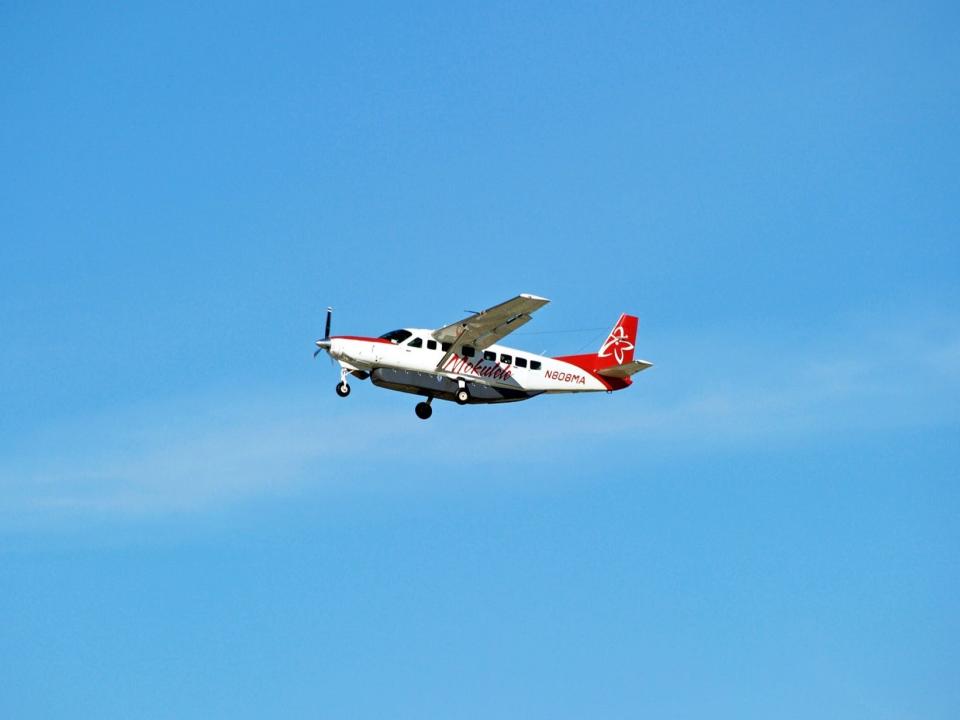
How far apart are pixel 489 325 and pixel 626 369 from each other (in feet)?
22.3

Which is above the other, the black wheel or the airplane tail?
the airplane tail

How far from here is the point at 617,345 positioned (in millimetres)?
65438

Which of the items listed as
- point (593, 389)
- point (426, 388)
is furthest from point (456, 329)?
point (593, 389)

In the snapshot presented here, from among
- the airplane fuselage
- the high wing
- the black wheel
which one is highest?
the high wing

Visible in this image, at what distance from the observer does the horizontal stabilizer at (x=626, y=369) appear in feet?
207

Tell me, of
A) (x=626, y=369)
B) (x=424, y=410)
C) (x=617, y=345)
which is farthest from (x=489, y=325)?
(x=617, y=345)

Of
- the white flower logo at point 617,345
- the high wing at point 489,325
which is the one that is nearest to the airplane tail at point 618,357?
the white flower logo at point 617,345

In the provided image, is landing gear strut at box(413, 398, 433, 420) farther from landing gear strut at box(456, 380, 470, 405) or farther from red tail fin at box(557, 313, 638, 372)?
red tail fin at box(557, 313, 638, 372)

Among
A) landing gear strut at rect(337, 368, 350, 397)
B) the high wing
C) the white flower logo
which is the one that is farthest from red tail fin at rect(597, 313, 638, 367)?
landing gear strut at rect(337, 368, 350, 397)

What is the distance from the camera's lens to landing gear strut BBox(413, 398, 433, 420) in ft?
206

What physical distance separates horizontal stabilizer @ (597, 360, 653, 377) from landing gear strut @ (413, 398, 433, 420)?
280 inches

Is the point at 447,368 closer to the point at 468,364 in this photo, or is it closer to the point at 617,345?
the point at 468,364

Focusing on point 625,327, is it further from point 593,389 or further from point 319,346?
point 319,346

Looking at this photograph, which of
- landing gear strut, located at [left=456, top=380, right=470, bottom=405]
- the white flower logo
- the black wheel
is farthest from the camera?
the white flower logo
